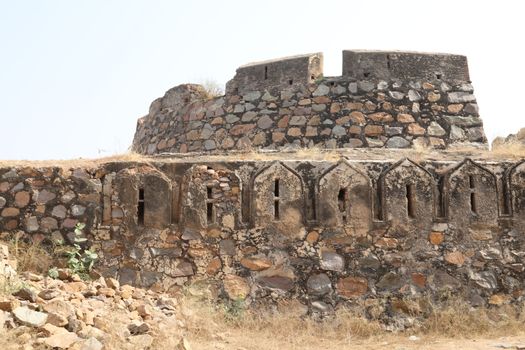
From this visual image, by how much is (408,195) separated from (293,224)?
138 centimetres

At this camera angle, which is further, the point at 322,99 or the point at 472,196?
the point at 322,99

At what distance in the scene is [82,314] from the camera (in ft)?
15.5

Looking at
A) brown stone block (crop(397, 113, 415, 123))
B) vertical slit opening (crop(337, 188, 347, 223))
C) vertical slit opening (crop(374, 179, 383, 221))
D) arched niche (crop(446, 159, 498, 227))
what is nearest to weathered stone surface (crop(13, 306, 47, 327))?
vertical slit opening (crop(337, 188, 347, 223))

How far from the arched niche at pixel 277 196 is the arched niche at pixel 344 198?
0.79 ft

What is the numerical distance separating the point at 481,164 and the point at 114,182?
14.0 feet

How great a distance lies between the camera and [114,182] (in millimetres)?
6637

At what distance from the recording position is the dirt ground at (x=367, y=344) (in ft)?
17.9

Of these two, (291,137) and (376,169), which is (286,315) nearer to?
(376,169)

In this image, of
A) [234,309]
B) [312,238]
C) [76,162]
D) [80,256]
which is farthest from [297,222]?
[76,162]

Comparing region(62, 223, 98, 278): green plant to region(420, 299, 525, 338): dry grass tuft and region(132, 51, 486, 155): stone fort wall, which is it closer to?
region(132, 51, 486, 155): stone fort wall

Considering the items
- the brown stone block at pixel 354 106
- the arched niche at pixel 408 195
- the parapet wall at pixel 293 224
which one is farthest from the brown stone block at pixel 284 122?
the arched niche at pixel 408 195

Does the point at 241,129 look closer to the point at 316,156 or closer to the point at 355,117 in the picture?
the point at 355,117

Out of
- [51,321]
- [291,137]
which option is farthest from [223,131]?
[51,321]

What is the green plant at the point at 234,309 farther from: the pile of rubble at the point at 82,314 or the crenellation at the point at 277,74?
the crenellation at the point at 277,74
